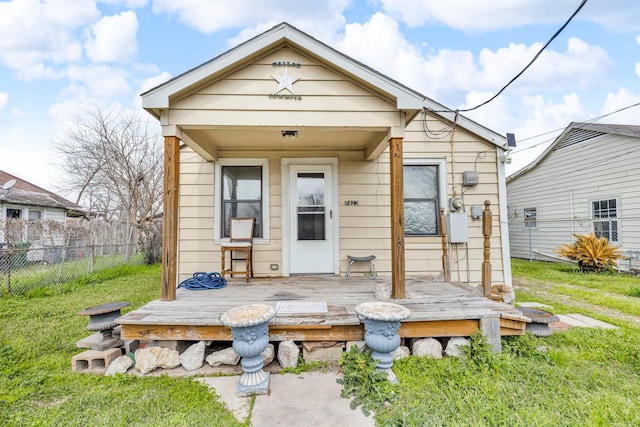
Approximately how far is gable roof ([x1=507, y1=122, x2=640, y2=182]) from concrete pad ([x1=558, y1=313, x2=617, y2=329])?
6.23 meters

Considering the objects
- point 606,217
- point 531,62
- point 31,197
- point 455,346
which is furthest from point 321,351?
point 31,197

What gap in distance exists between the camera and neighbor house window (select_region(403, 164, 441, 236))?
451cm

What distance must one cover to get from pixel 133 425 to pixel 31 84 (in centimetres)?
1527

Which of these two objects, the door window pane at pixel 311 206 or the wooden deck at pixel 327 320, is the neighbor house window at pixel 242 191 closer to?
the door window pane at pixel 311 206

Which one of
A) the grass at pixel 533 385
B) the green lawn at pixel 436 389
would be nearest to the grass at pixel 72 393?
the green lawn at pixel 436 389

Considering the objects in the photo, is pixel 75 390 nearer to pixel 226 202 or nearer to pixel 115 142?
pixel 226 202

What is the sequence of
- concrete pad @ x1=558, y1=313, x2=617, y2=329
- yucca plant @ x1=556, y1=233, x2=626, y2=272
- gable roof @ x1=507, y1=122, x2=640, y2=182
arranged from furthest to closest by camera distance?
gable roof @ x1=507, y1=122, x2=640, y2=182, yucca plant @ x1=556, y1=233, x2=626, y2=272, concrete pad @ x1=558, y1=313, x2=617, y2=329

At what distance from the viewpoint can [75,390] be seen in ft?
6.49

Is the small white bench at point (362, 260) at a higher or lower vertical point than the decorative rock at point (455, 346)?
higher

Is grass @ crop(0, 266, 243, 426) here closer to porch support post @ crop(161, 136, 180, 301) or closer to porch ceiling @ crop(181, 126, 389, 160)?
porch support post @ crop(161, 136, 180, 301)

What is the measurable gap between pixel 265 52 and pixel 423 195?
3.06m

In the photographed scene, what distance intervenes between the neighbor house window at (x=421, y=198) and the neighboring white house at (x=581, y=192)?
5521mm

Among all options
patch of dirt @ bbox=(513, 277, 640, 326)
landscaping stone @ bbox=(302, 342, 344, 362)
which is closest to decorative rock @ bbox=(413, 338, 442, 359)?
landscaping stone @ bbox=(302, 342, 344, 362)

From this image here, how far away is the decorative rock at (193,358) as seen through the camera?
7.55ft
